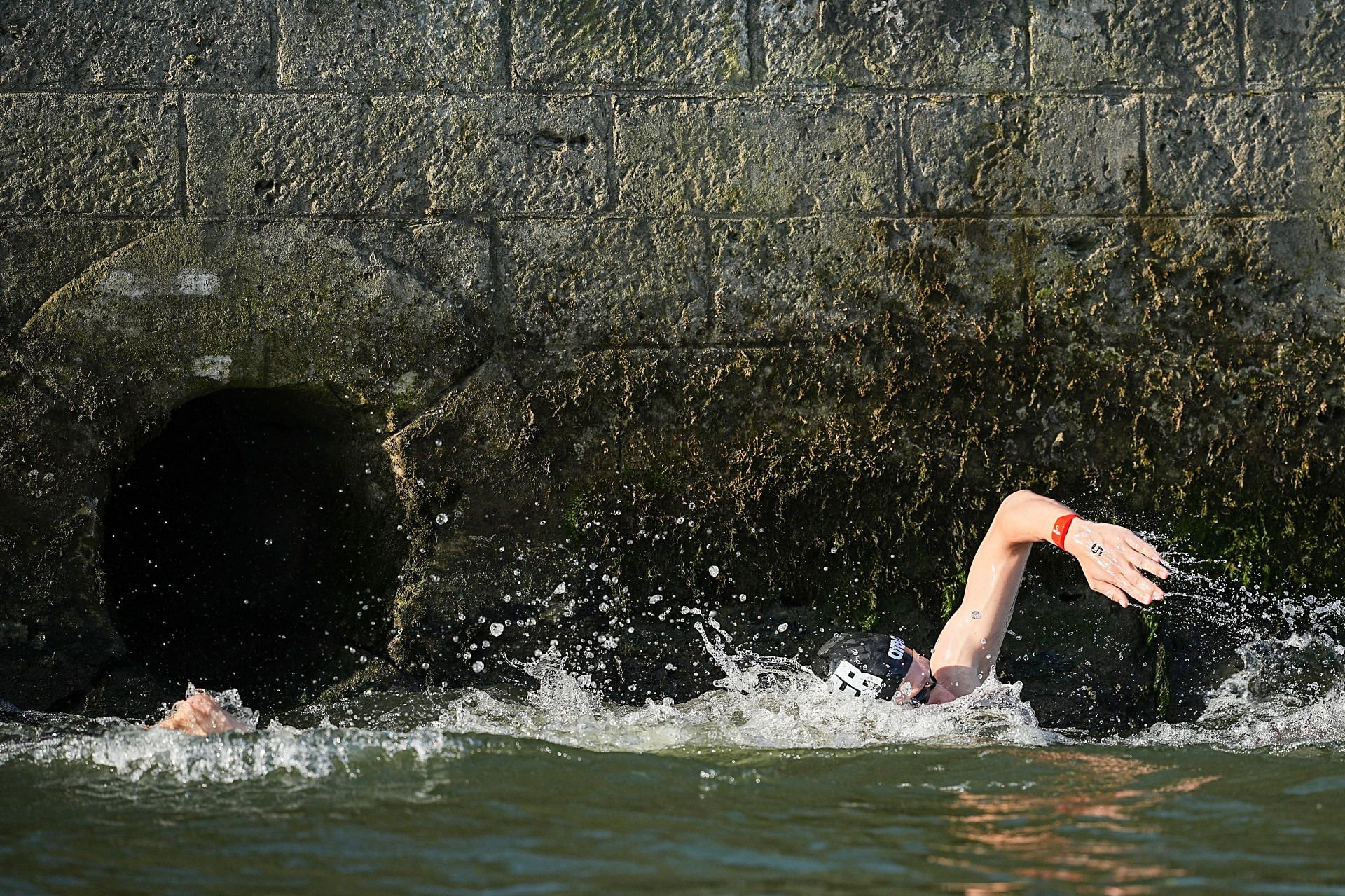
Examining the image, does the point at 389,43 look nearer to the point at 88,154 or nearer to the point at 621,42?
the point at 621,42

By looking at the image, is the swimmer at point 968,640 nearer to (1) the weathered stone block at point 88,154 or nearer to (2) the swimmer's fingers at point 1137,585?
(2) the swimmer's fingers at point 1137,585

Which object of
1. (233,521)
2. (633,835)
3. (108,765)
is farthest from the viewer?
(233,521)

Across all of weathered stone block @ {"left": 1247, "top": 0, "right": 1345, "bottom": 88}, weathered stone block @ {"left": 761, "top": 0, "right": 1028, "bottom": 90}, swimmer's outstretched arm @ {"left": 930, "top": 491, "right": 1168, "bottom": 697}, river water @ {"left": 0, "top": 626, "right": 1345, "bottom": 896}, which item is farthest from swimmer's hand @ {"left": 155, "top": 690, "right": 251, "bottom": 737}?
weathered stone block @ {"left": 1247, "top": 0, "right": 1345, "bottom": 88}

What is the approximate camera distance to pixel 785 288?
15.5 feet

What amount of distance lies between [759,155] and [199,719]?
8.60ft

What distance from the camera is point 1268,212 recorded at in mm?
4777

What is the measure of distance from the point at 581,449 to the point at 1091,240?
196cm

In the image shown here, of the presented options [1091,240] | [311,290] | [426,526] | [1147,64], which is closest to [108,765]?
[426,526]

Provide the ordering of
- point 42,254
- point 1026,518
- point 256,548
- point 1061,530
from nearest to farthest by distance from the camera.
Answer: point 1061,530 < point 1026,518 < point 42,254 < point 256,548

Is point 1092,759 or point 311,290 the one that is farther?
point 311,290

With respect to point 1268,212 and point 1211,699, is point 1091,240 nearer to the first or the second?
point 1268,212

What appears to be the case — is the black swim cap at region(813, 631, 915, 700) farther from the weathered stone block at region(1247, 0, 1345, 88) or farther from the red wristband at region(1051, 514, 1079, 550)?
the weathered stone block at region(1247, 0, 1345, 88)

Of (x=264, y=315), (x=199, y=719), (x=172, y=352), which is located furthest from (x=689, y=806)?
(x=172, y=352)

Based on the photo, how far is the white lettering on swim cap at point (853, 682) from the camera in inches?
165
